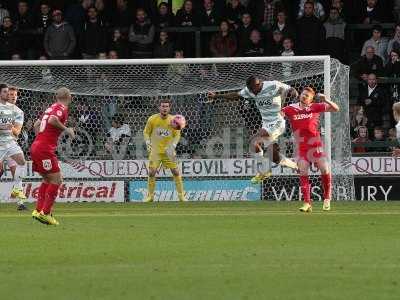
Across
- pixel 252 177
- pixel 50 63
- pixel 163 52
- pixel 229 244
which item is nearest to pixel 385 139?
pixel 252 177

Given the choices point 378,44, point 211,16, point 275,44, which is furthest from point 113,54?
point 378,44

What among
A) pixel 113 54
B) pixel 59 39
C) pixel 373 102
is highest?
pixel 59 39

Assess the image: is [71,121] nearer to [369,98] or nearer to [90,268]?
[369,98]

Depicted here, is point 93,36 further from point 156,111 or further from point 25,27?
point 156,111

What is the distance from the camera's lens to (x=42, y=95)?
24.0 metres

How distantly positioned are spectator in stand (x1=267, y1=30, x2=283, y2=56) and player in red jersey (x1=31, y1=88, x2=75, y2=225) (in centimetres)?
1004

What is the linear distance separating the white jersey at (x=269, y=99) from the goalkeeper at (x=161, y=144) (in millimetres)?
1876

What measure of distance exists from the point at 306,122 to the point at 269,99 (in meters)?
2.66

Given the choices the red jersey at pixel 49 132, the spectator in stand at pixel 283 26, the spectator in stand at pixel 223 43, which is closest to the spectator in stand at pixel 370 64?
the spectator in stand at pixel 283 26

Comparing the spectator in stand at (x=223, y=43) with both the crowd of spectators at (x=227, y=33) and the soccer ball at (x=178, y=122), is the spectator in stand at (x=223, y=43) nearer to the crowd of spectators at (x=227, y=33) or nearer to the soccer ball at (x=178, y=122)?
the crowd of spectators at (x=227, y=33)

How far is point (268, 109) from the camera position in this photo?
72.7ft

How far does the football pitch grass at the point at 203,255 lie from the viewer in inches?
383

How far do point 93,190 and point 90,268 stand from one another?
12.9m

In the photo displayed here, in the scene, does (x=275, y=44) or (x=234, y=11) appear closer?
(x=275, y=44)
